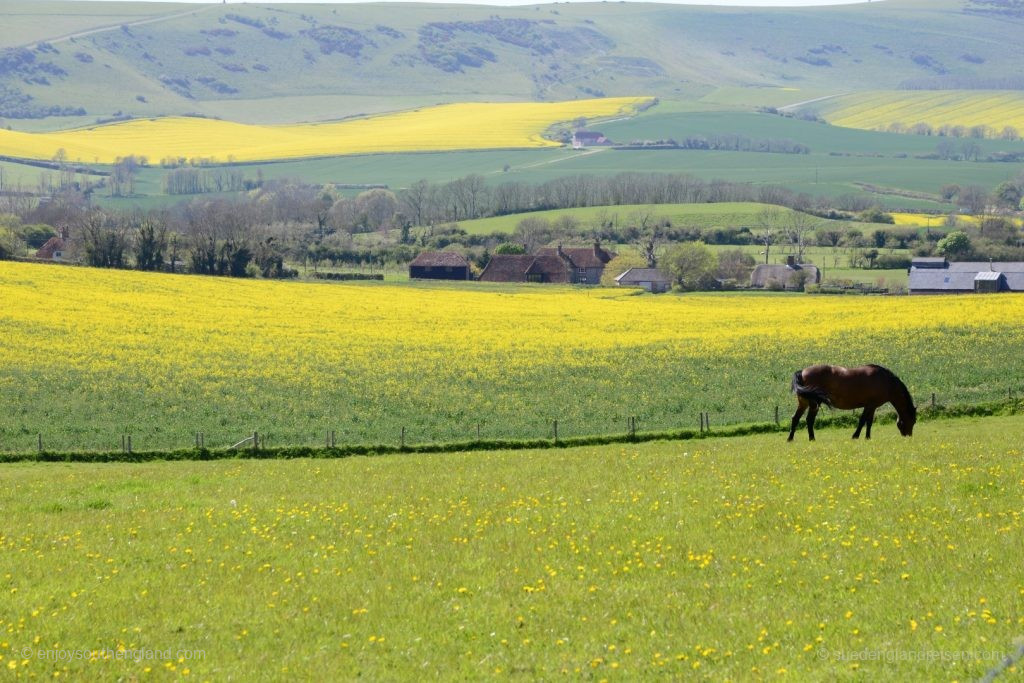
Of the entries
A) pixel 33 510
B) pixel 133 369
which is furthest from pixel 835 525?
pixel 133 369

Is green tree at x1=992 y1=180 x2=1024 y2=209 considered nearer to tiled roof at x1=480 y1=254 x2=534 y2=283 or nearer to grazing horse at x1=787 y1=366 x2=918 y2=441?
tiled roof at x1=480 y1=254 x2=534 y2=283

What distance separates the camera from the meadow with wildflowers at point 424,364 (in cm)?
3903

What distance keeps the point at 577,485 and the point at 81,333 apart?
37350 millimetres

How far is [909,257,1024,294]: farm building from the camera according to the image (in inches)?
3915

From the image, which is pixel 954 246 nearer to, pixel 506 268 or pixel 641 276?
pixel 641 276

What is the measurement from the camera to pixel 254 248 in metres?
106

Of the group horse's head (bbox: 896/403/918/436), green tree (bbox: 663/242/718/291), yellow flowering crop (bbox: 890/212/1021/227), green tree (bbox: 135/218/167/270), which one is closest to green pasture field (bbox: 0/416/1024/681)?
horse's head (bbox: 896/403/918/436)

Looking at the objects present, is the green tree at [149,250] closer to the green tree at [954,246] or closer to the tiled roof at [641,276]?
the tiled roof at [641,276]

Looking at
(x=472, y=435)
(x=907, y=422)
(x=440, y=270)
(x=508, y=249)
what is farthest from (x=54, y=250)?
(x=907, y=422)

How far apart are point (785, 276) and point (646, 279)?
13260 millimetres

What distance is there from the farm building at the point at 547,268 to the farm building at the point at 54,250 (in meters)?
43.8

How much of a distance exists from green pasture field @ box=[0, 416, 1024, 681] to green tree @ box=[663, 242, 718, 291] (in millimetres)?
84013

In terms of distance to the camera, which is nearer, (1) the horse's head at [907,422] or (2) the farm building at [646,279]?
(1) the horse's head at [907,422]

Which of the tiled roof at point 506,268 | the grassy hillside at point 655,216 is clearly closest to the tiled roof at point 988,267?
the tiled roof at point 506,268
